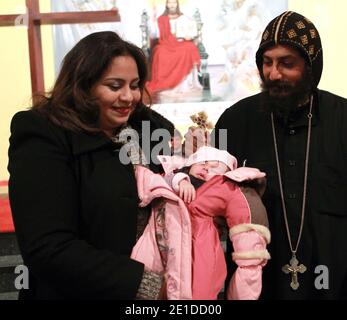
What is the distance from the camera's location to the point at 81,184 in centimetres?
149

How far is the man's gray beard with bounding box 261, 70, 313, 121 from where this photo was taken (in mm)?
1989

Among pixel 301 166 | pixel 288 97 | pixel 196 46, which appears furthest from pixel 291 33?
pixel 196 46

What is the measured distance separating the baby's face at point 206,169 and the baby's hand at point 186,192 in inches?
4.1

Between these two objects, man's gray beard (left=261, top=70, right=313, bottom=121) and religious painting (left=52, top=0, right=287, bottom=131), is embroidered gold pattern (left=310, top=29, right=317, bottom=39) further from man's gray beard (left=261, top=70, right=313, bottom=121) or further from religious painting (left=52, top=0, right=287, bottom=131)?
religious painting (left=52, top=0, right=287, bottom=131)

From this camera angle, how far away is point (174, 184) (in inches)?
64.4

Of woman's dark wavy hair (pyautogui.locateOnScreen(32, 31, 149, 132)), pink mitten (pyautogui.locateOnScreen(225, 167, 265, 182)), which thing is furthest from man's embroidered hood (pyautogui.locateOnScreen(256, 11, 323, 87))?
woman's dark wavy hair (pyautogui.locateOnScreen(32, 31, 149, 132))

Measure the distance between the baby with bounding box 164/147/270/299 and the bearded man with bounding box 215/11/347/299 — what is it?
1.01 feet

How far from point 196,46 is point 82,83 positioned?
2678 millimetres

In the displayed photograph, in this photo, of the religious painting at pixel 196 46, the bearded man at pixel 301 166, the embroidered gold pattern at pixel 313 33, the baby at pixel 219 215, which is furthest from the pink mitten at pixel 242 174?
the religious painting at pixel 196 46

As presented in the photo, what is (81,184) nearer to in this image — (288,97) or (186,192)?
(186,192)

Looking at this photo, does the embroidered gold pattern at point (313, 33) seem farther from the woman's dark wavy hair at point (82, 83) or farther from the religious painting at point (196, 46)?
the religious painting at point (196, 46)

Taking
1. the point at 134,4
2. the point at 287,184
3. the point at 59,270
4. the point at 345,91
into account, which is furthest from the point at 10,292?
the point at 345,91

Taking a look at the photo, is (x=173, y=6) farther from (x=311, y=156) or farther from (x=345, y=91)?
(x=311, y=156)
